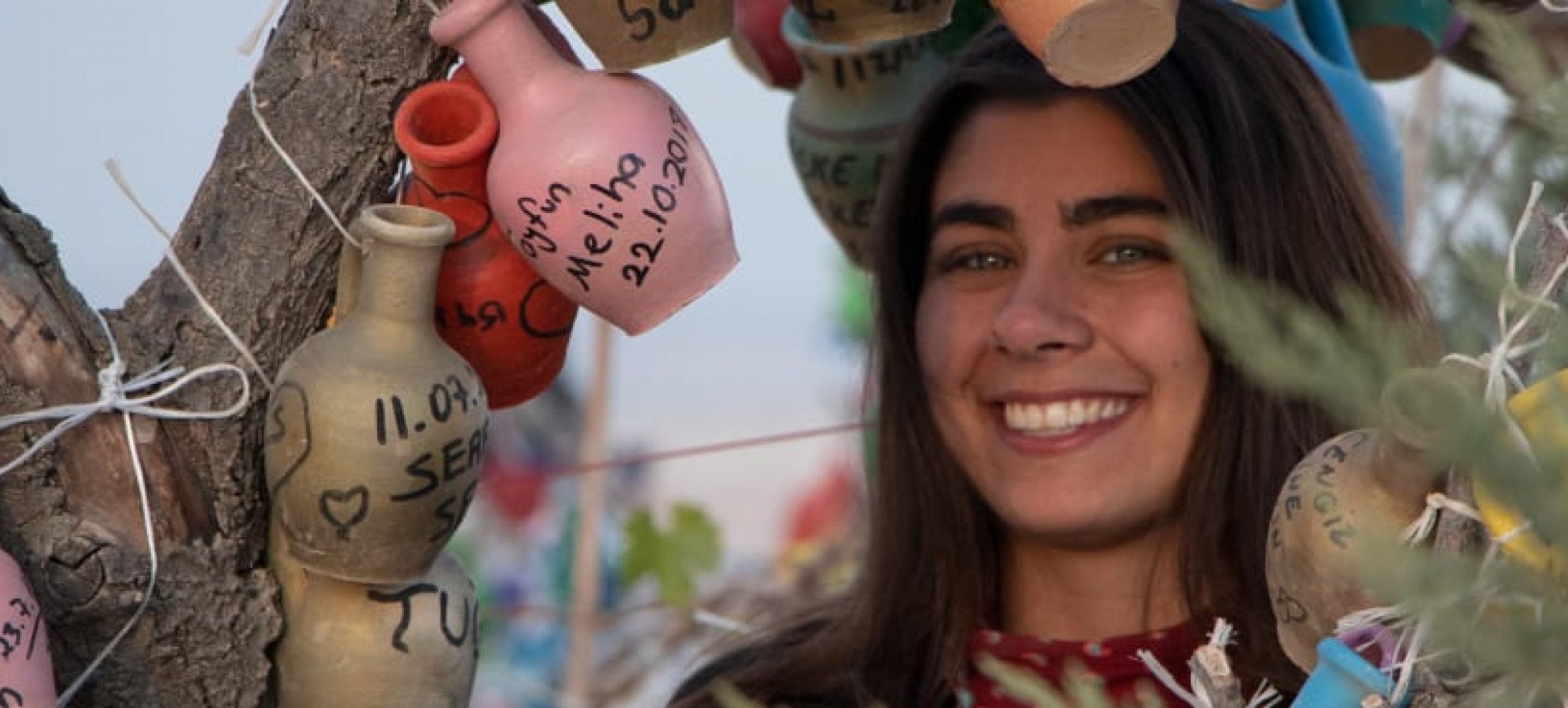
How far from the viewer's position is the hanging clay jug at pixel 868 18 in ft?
4.71

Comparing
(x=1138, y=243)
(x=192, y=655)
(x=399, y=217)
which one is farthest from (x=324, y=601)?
(x=1138, y=243)

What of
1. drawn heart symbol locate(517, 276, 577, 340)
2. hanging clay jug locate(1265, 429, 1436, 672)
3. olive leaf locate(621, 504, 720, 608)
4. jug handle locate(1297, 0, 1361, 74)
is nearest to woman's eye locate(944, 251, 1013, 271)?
jug handle locate(1297, 0, 1361, 74)

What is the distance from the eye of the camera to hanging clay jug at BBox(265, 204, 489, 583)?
1.19 metres

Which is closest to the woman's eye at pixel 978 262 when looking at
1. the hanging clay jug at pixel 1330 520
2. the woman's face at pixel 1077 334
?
the woman's face at pixel 1077 334

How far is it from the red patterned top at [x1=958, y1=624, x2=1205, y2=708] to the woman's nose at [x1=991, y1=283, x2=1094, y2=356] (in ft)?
0.84

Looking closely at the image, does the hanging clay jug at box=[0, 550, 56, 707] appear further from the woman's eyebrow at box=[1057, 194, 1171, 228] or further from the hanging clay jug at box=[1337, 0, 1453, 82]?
the hanging clay jug at box=[1337, 0, 1453, 82]

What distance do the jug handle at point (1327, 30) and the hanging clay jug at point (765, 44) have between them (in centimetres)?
48

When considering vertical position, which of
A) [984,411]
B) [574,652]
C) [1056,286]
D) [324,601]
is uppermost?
[324,601]

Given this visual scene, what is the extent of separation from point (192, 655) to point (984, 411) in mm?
825

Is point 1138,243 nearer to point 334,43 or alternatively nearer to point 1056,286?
point 1056,286

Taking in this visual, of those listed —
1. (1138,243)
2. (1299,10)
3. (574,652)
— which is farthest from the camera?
(574,652)

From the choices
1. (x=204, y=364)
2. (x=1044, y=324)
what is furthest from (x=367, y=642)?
(x=1044, y=324)

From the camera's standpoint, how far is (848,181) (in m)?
1.98

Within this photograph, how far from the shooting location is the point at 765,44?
2012 millimetres
